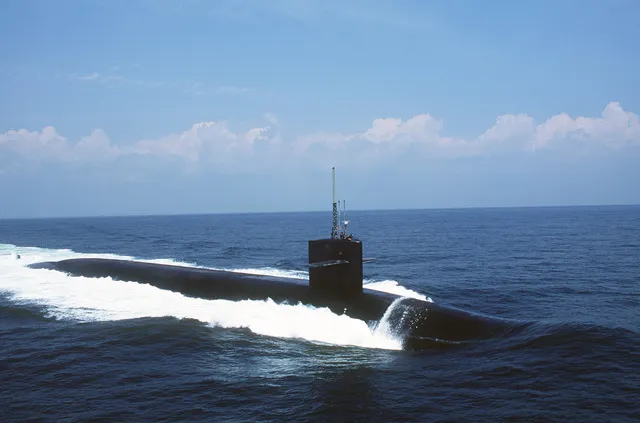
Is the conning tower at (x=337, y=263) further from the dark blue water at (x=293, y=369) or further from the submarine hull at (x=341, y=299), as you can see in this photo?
the dark blue water at (x=293, y=369)

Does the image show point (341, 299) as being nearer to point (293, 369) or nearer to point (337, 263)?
point (337, 263)

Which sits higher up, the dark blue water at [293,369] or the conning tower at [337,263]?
the conning tower at [337,263]

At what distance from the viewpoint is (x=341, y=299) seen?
75.3 feet

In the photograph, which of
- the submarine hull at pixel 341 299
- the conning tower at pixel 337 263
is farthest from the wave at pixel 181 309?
the conning tower at pixel 337 263

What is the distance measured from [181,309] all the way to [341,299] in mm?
8261

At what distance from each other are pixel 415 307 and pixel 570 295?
1360 cm

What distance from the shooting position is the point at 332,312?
2209cm

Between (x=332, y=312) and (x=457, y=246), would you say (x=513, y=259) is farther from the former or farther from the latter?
(x=332, y=312)

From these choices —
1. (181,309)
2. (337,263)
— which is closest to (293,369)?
(337,263)

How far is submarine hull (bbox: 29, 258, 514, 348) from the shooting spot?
→ 19.4m

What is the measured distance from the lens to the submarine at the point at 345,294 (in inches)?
763

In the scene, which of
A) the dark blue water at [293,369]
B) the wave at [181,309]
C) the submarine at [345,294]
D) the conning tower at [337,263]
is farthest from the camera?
the conning tower at [337,263]

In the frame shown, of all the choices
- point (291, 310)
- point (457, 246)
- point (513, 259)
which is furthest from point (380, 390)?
point (457, 246)

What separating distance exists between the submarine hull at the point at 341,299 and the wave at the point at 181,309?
0.52 metres
